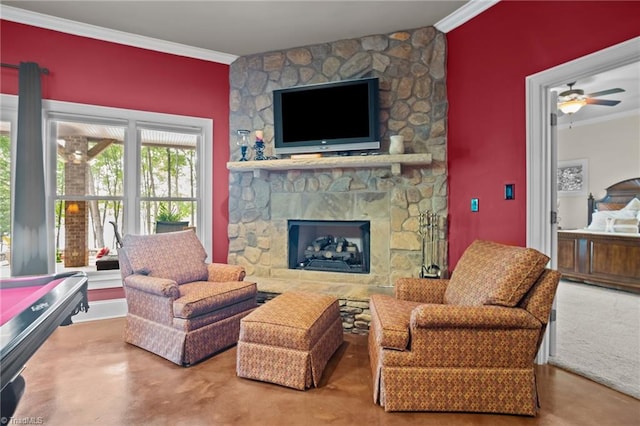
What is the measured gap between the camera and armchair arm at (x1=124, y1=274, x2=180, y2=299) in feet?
8.52

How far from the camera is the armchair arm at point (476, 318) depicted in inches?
74.6

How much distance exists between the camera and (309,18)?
335 cm

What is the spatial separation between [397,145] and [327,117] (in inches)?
31.9

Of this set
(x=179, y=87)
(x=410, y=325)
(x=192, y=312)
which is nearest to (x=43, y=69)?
(x=179, y=87)

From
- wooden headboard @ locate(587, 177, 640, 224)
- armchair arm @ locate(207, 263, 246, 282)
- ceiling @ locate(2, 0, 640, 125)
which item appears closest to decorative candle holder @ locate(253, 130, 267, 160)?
ceiling @ locate(2, 0, 640, 125)

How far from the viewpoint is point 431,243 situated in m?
3.53

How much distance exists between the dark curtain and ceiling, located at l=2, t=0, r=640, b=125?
2.27ft

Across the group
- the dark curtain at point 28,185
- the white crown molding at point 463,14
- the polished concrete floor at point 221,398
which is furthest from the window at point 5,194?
the white crown molding at point 463,14

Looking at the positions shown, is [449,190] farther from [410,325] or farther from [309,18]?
[309,18]

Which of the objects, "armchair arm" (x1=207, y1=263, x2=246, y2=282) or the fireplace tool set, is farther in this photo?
the fireplace tool set

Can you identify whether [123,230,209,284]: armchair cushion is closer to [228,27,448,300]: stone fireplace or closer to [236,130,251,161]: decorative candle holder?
[228,27,448,300]: stone fireplace

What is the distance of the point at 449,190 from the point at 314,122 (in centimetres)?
154

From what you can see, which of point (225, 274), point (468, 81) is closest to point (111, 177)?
point (225, 274)

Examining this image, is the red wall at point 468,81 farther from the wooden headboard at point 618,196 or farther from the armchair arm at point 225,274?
the wooden headboard at point 618,196
